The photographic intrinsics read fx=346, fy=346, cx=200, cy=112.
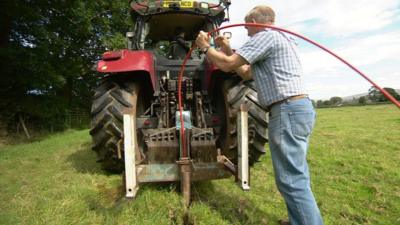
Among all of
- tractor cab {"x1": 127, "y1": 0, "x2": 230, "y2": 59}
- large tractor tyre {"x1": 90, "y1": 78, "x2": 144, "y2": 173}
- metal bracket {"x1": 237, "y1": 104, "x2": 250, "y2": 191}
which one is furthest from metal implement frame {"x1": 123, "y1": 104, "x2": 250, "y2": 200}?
tractor cab {"x1": 127, "y1": 0, "x2": 230, "y2": 59}

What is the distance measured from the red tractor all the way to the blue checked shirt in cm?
96

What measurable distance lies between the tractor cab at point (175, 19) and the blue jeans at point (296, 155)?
2.65 m

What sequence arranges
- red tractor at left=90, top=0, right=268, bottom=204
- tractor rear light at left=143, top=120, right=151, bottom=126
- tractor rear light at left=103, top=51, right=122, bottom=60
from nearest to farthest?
red tractor at left=90, top=0, right=268, bottom=204
tractor rear light at left=103, top=51, right=122, bottom=60
tractor rear light at left=143, top=120, right=151, bottom=126

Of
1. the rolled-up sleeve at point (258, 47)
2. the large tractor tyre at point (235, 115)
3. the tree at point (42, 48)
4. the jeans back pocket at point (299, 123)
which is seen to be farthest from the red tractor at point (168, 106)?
the tree at point (42, 48)

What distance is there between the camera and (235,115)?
363 centimetres

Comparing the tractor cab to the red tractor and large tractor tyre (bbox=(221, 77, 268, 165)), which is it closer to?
the red tractor

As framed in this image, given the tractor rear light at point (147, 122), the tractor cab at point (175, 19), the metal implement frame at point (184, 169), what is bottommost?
the metal implement frame at point (184, 169)

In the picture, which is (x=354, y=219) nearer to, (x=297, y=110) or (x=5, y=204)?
(x=297, y=110)

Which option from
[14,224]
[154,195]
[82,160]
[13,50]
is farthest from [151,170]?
[13,50]

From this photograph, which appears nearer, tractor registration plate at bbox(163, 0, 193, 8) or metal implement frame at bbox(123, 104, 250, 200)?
metal implement frame at bbox(123, 104, 250, 200)

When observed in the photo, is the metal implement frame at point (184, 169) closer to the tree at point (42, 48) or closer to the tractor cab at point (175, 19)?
the tractor cab at point (175, 19)

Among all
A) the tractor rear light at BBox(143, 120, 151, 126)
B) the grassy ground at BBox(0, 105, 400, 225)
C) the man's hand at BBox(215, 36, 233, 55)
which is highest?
the man's hand at BBox(215, 36, 233, 55)

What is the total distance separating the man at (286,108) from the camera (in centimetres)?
246

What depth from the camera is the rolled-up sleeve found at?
2484 mm
